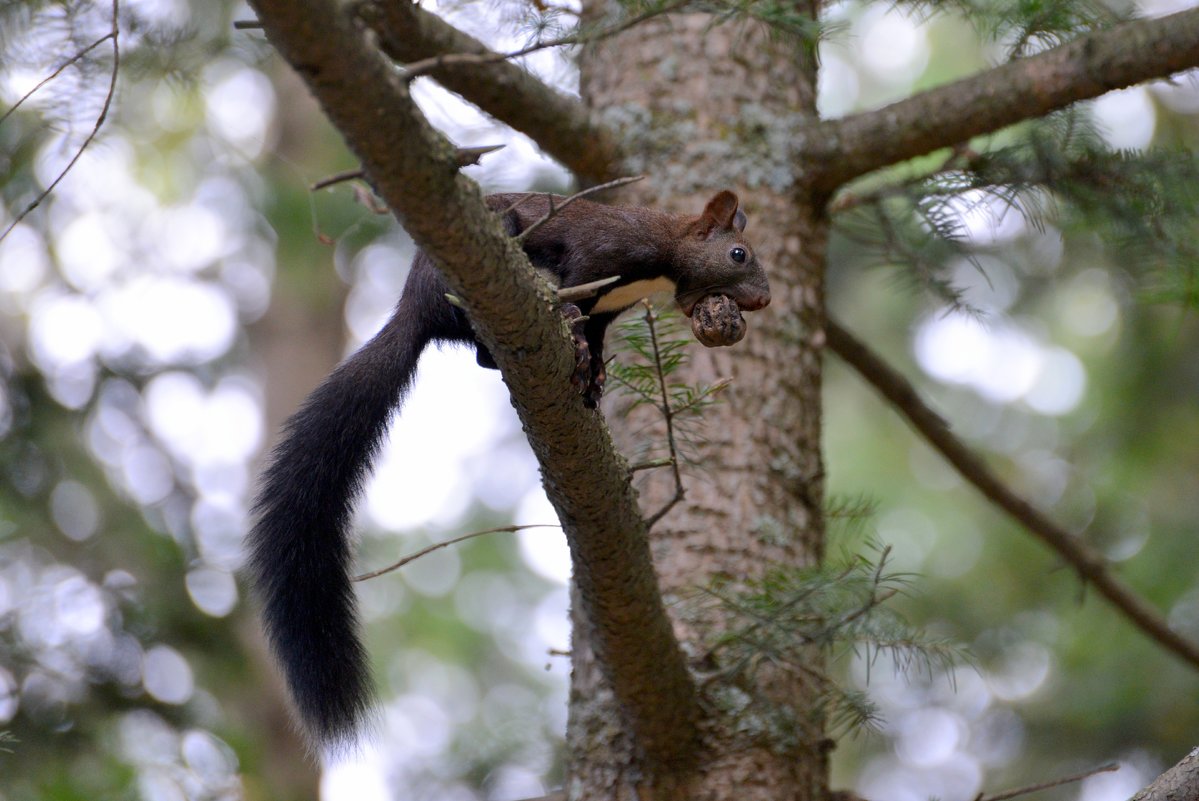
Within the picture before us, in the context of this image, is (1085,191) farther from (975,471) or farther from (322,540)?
(322,540)

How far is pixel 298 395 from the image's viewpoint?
5672 mm

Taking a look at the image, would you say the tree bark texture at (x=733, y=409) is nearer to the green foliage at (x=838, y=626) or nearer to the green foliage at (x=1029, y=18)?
the green foliage at (x=838, y=626)

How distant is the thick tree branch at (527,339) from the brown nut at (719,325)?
423 mm

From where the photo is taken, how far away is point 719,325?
2.22m

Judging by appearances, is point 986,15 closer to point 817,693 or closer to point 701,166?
point 701,166

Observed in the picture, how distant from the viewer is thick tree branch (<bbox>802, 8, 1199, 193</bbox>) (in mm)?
2295

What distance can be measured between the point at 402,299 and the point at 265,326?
3.81 metres

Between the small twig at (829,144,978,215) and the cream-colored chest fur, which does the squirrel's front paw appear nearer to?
the cream-colored chest fur

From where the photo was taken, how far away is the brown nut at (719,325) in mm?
2219

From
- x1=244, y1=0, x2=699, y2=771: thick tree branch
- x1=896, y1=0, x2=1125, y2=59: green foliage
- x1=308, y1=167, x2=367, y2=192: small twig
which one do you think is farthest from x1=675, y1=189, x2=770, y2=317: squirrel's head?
x1=308, y1=167, x2=367, y2=192: small twig

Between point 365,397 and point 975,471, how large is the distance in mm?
1632

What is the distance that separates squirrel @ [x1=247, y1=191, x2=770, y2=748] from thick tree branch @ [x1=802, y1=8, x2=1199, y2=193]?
31 centimetres

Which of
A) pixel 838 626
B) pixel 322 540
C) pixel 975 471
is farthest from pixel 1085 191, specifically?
pixel 322 540

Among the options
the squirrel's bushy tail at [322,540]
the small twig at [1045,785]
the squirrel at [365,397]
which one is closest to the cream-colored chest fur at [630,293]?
the squirrel at [365,397]
